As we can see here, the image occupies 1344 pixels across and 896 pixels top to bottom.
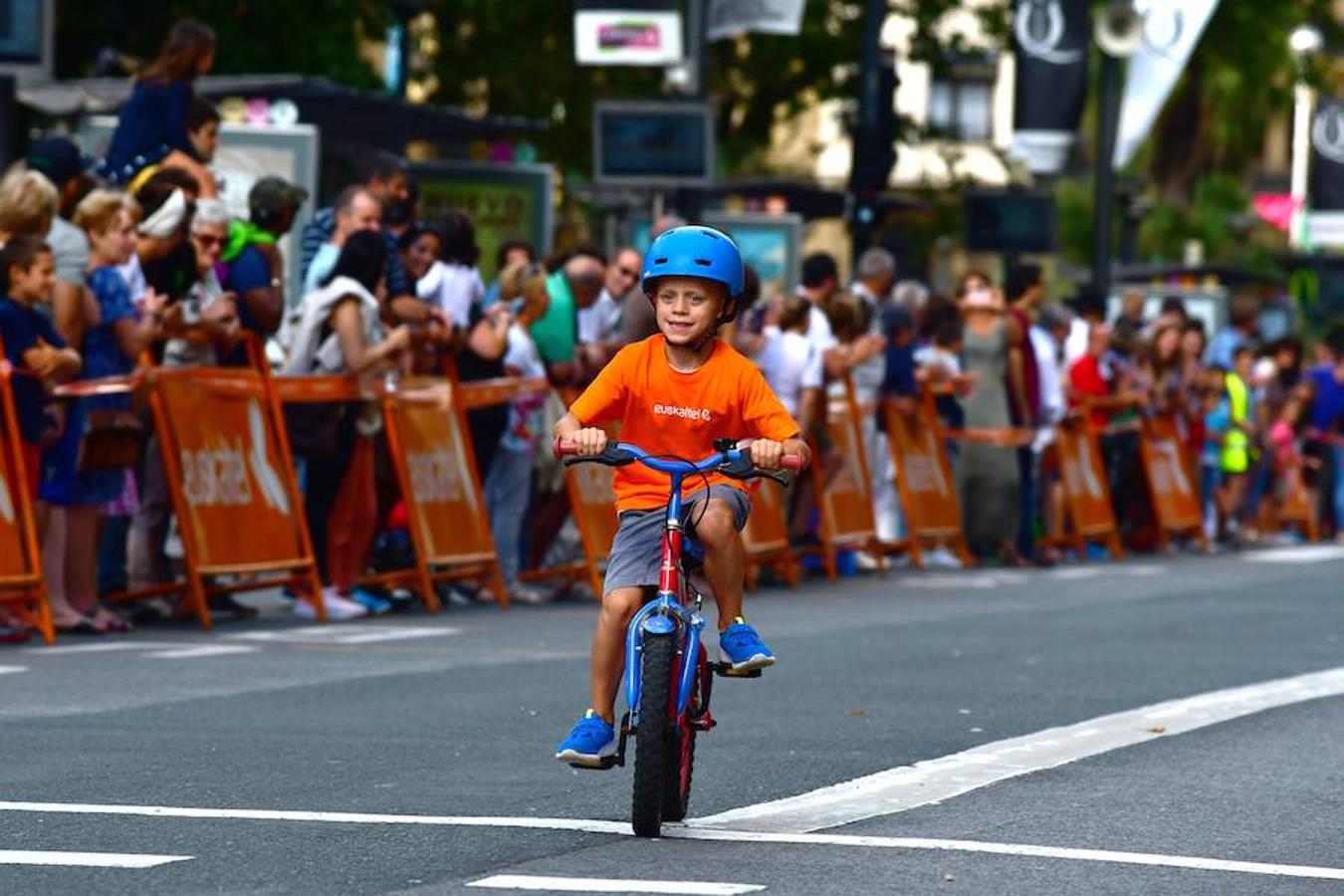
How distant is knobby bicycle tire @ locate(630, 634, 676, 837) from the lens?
831cm

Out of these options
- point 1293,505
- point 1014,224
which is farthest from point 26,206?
point 1293,505

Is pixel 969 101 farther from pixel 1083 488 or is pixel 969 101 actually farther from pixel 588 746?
pixel 588 746

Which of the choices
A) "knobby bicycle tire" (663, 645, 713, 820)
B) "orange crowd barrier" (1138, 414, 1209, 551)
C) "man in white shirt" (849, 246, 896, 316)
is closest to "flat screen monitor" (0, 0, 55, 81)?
"man in white shirt" (849, 246, 896, 316)

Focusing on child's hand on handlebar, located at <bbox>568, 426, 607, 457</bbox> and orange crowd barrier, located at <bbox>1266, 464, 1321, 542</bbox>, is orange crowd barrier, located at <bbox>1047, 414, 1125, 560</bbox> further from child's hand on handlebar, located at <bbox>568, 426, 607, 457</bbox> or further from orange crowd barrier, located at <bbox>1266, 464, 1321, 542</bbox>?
child's hand on handlebar, located at <bbox>568, 426, 607, 457</bbox>

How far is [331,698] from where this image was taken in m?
12.1

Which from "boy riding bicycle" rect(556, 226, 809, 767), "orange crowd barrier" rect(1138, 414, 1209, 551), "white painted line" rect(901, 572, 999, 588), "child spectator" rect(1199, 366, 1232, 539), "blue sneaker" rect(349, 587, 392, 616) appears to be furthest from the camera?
"child spectator" rect(1199, 366, 1232, 539)

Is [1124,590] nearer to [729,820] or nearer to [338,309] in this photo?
[338,309]

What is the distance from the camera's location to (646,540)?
883 cm

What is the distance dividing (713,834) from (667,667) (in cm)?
42

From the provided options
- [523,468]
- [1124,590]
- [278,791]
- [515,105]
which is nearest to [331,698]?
[278,791]

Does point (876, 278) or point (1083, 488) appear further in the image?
point (1083, 488)

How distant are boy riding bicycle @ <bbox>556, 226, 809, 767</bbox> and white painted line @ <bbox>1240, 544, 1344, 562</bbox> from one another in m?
18.3

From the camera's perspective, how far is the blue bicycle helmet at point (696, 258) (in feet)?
28.4

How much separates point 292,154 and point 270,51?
11187 mm
